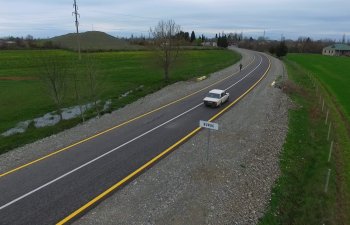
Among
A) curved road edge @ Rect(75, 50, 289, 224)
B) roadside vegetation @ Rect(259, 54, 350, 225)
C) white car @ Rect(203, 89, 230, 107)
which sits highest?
white car @ Rect(203, 89, 230, 107)

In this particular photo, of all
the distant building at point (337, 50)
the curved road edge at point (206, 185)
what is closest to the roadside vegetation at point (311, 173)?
the curved road edge at point (206, 185)

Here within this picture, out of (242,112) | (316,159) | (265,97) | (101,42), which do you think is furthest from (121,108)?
(101,42)

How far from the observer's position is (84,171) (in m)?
15.5

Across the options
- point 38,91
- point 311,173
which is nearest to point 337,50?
point 38,91

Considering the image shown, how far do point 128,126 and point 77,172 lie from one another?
7.76 m

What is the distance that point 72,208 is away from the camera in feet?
40.6

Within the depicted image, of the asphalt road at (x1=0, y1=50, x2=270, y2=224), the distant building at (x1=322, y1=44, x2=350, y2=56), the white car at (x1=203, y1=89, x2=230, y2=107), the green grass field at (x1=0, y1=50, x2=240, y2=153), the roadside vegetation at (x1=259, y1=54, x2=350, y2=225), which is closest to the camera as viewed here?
the asphalt road at (x1=0, y1=50, x2=270, y2=224)

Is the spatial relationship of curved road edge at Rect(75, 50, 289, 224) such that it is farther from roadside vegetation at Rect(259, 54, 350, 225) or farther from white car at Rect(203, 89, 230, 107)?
white car at Rect(203, 89, 230, 107)

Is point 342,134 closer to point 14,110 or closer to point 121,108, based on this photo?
point 121,108

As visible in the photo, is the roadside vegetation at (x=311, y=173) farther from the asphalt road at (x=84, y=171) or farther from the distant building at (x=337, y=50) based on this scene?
the distant building at (x=337, y=50)

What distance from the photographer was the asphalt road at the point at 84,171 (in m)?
12.4

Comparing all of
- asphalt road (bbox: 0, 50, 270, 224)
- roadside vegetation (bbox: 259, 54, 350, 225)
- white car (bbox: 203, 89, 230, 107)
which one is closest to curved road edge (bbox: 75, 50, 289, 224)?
roadside vegetation (bbox: 259, 54, 350, 225)

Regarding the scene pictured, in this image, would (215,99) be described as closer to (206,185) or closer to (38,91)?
(206,185)

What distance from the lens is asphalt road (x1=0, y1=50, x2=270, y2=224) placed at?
12.4 metres
